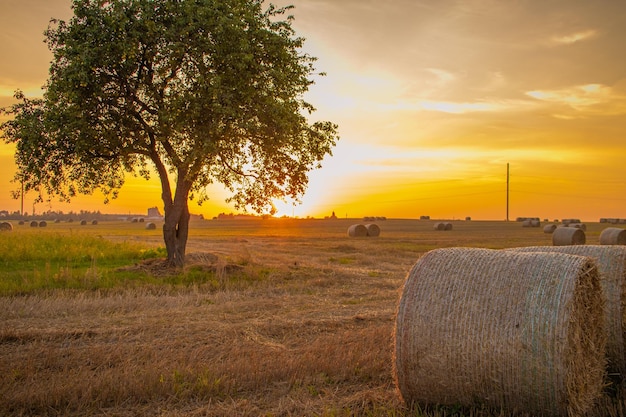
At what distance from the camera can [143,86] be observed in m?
19.7

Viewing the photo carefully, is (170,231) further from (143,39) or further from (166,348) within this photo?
(166,348)

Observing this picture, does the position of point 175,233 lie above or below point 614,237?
above

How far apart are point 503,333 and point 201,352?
4.86 meters

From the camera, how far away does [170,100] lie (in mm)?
18922

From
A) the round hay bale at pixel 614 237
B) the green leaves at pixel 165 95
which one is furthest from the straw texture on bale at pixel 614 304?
the round hay bale at pixel 614 237

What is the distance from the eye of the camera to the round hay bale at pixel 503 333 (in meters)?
5.66

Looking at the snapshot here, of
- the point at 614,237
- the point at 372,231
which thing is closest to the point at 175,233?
the point at 614,237

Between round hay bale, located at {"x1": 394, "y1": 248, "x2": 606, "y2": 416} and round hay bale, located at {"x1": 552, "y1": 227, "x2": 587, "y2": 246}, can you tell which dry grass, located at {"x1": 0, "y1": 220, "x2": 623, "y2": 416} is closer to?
round hay bale, located at {"x1": 394, "y1": 248, "x2": 606, "y2": 416}

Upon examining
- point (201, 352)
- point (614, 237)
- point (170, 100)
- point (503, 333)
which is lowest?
point (201, 352)

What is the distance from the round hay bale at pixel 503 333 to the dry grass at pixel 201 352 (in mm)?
365

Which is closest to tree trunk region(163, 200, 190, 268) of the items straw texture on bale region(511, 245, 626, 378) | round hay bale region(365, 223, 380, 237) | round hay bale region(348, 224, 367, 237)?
straw texture on bale region(511, 245, 626, 378)

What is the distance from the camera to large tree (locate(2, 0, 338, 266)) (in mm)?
18172

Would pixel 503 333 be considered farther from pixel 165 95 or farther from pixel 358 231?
pixel 358 231

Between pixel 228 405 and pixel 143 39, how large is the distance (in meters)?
15.2
